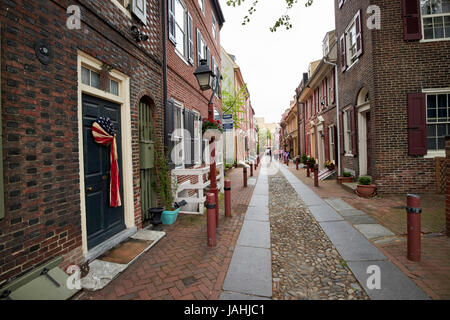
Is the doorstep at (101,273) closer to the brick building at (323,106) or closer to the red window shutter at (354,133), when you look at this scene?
the red window shutter at (354,133)

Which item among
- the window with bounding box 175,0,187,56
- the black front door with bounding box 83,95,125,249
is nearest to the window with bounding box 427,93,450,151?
the window with bounding box 175,0,187,56

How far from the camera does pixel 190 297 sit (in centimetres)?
255

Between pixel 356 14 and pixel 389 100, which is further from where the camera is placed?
pixel 356 14

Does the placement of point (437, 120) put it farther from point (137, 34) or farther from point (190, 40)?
point (137, 34)

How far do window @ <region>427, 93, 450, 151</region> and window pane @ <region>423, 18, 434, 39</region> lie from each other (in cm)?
196

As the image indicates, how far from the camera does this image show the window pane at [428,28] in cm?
698

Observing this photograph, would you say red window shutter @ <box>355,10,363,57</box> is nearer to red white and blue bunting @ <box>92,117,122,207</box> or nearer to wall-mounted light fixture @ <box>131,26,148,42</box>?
wall-mounted light fixture @ <box>131,26,148,42</box>

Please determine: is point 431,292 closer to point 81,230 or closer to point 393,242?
point 393,242

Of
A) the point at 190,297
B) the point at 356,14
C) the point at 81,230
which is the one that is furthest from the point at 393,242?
the point at 356,14

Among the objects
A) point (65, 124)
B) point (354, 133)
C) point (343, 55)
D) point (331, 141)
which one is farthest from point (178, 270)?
point (331, 141)

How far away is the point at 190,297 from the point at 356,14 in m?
10.6

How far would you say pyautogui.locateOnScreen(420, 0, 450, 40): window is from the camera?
6.89 metres

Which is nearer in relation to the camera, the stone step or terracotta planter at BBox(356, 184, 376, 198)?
terracotta planter at BBox(356, 184, 376, 198)

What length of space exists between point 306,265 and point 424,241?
90.1 inches
